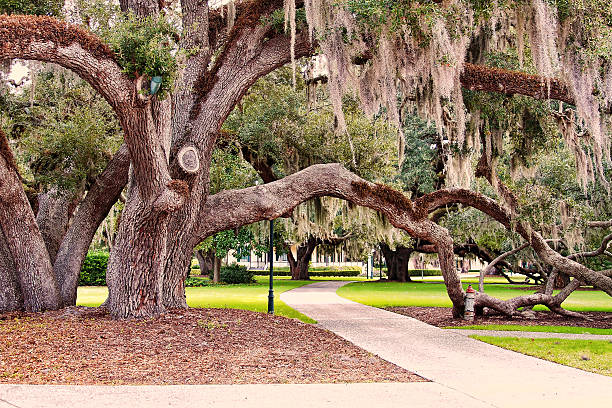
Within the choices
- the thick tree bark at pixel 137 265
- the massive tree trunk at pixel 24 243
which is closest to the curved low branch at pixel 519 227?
the thick tree bark at pixel 137 265

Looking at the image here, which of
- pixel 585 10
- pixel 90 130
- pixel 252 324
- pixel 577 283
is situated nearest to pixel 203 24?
pixel 90 130

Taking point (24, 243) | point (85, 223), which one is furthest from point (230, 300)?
point (24, 243)

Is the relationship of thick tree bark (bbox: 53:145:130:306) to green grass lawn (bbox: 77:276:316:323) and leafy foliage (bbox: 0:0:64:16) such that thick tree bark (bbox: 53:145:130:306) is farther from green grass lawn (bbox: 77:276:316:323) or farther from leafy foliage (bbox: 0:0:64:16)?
green grass lawn (bbox: 77:276:316:323)

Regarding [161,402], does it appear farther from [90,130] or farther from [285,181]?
[90,130]

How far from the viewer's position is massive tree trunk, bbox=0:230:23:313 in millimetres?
10406

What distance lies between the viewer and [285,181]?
1100 centimetres

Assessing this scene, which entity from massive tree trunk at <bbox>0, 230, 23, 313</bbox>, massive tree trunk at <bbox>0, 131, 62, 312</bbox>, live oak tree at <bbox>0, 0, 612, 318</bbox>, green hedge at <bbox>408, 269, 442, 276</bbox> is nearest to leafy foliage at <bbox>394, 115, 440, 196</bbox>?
live oak tree at <bbox>0, 0, 612, 318</bbox>

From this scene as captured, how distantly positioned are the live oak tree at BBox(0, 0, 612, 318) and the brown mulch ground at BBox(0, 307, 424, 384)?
3.09 feet

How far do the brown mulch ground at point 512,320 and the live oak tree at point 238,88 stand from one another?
1.62 metres

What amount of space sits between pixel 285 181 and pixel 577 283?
7.70 m

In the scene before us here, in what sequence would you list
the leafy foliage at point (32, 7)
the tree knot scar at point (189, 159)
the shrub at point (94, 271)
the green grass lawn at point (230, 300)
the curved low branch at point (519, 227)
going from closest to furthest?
1. the leafy foliage at point (32, 7)
2. the tree knot scar at point (189, 159)
3. the curved low branch at point (519, 227)
4. the green grass lawn at point (230, 300)
5. the shrub at point (94, 271)

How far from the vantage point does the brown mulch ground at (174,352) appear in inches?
239

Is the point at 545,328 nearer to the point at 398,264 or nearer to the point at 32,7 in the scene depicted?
the point at 32,7

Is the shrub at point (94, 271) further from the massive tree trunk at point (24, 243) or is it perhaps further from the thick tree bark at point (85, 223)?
the massive tree trunk at point (24, 243)
